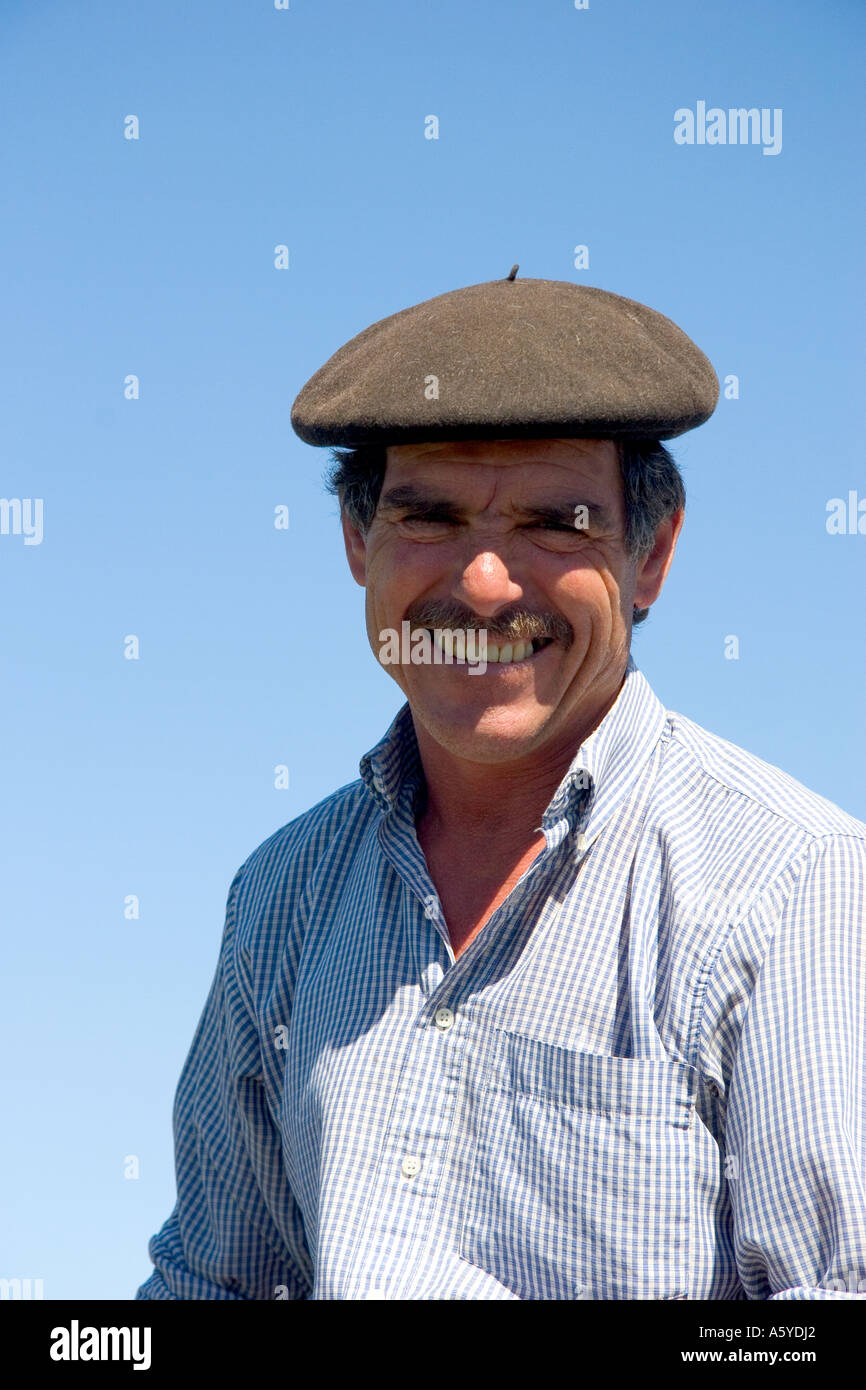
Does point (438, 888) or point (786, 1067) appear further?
point (438, 888)

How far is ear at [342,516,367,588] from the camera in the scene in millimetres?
3646

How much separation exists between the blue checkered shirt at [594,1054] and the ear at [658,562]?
209 mm

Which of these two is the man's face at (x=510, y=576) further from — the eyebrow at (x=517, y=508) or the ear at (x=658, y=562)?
the ear at (x=658, y=562)

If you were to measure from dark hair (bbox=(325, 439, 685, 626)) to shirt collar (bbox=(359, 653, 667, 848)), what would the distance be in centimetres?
24

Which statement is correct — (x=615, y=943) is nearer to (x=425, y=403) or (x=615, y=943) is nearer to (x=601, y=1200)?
(x=601, y=1200)

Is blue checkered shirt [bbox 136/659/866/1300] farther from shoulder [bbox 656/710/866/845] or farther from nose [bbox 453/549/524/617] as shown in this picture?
nose [bbox 453/549/524/617]

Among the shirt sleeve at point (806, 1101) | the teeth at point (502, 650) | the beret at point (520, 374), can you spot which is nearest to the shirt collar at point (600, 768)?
the teeth at point (502, 650)

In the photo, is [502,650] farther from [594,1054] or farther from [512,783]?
[594,1054]

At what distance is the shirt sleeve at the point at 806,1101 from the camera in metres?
2.70

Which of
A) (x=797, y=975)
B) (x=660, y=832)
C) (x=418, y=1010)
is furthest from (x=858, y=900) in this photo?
(x=418, y=1010)

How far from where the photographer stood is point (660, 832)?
10.5 ft

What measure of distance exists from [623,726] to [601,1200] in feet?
3.08

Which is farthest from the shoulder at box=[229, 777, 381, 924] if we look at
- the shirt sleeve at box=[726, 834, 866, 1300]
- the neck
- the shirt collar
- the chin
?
the shirt sleeve at box=[726, 834, 866, 1300]

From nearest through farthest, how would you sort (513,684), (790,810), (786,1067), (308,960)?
(786,1067)
(790,810)
(513,684)
(308,960)
